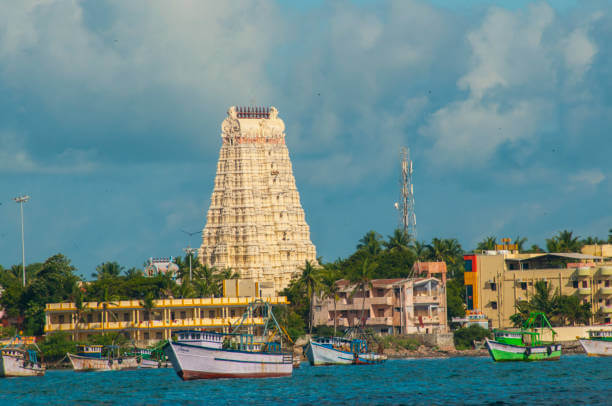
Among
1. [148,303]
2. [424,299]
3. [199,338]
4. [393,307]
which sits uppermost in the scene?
[148,303]

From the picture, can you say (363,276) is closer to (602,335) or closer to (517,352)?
(602,335)

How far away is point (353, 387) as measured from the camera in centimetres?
9994

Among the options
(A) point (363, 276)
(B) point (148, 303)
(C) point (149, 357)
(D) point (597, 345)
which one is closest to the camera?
(C) point (149, 357)

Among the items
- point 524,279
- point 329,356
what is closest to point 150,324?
point 329,356

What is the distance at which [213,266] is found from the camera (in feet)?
650

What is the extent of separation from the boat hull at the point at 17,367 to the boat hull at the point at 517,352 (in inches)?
2053

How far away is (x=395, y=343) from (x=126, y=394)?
71.2 m

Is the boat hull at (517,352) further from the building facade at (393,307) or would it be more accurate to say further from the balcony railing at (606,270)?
the building facade at (393,307)

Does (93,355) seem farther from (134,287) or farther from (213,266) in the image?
(213,266)

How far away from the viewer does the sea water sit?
3460 inches

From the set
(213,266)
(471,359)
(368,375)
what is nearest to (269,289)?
(213,266)

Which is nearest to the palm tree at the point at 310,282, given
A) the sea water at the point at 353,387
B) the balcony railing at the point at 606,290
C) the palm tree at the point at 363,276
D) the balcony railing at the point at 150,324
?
the palm tree at the point at 363,276

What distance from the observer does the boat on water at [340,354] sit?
13449cm

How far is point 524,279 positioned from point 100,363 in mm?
65397
